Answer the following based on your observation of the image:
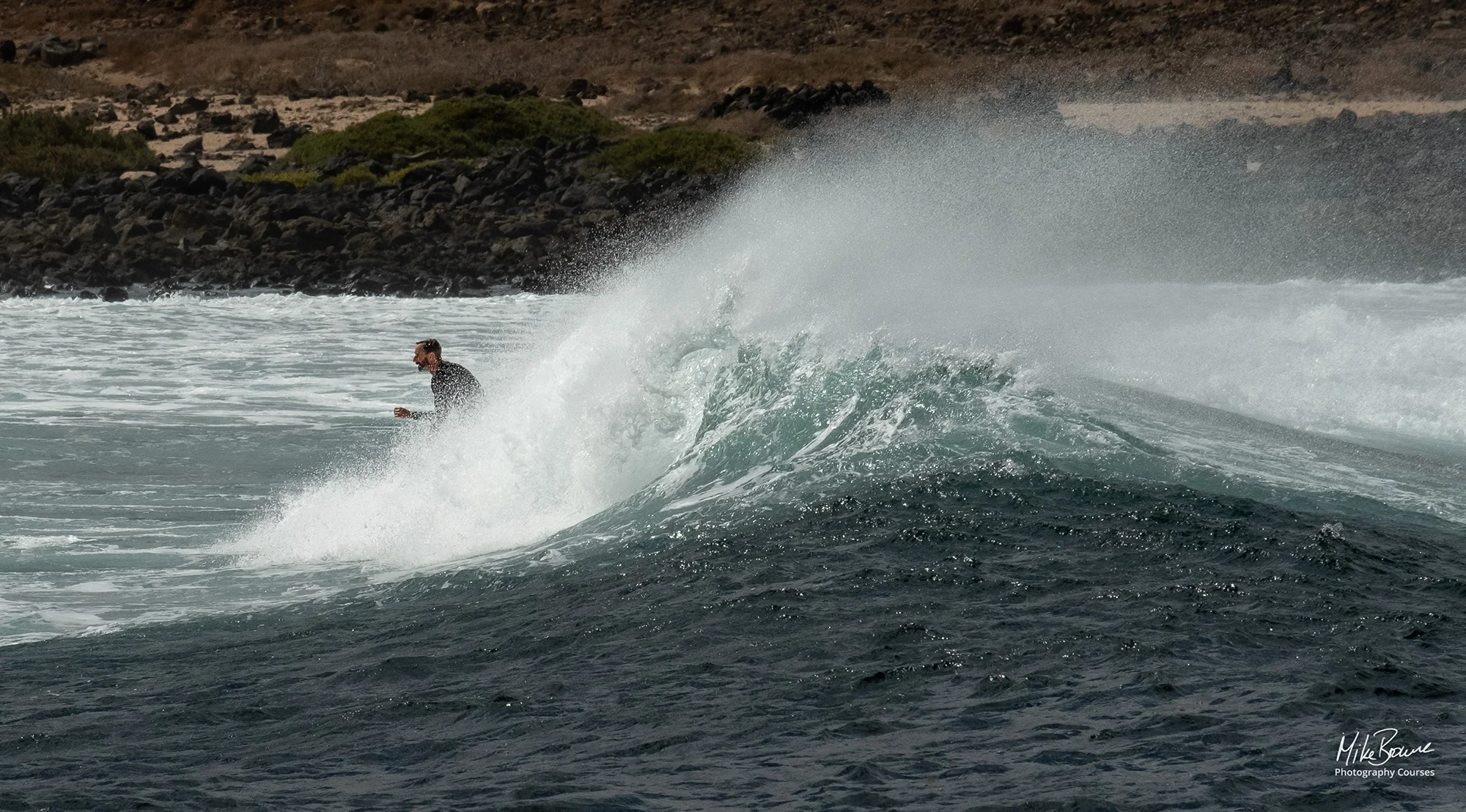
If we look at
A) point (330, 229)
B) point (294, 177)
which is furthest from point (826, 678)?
point (294, 177)

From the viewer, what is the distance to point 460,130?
157 ft

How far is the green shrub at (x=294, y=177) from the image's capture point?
1652 inches

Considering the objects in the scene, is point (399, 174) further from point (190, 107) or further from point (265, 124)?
point (190, 107)

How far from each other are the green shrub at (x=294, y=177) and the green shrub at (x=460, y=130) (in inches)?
64.5

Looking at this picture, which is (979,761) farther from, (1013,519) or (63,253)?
(63,253)

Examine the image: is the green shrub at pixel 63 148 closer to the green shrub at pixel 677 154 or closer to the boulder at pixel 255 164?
the boulder at pixel 255 164

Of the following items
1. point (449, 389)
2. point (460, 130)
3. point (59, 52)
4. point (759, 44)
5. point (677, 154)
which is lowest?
point (449, 389)

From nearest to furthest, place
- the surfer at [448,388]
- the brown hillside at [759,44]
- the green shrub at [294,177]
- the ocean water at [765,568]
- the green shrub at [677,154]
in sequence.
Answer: the ocean water at [765,568], the surfer at [448,388], the green shrub at [294,177], the green shrub at [677,154], the brown hillside at [759,44]

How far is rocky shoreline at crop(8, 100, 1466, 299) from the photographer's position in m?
33.9

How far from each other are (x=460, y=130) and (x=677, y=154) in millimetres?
7582

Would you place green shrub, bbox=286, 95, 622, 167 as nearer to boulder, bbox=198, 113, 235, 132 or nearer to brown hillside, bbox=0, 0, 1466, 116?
boulder, bbox=198, 113, 235, 132

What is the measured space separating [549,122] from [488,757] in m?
43.5

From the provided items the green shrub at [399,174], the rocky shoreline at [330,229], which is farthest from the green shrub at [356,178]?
the rocky shoreline at [330,229]

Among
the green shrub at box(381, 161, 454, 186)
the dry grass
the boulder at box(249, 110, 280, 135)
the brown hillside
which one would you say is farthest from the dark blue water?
the dry grass
